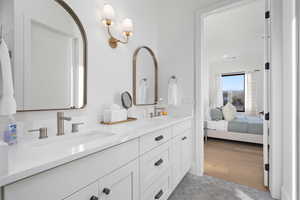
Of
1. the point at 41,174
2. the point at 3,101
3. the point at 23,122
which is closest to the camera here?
the point at 41,174

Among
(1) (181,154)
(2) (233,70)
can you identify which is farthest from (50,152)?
(2) (233,70)

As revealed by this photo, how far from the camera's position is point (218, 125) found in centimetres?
375

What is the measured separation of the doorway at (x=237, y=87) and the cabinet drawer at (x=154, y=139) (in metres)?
0.85

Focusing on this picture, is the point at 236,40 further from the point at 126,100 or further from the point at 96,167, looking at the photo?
the point at 96,167

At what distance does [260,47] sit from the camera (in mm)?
4297

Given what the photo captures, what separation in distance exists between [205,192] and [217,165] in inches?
33.1

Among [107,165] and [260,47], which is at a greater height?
[260,47]

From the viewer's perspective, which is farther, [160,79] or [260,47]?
[260,47]

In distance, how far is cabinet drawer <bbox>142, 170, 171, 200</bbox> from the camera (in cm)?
117

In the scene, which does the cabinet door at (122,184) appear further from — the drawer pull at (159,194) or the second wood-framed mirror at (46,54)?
the second wood-framed mirror at (46,54)

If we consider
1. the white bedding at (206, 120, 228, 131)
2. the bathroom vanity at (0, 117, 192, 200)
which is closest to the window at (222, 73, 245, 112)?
the white bedding at (206, 120, 228, 131)

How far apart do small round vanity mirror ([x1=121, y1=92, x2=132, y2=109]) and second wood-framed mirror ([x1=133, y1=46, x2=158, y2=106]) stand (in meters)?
0.14

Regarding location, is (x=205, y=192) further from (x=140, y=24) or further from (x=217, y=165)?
(x=140, y=24)

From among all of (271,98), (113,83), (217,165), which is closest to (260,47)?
(271,98)
